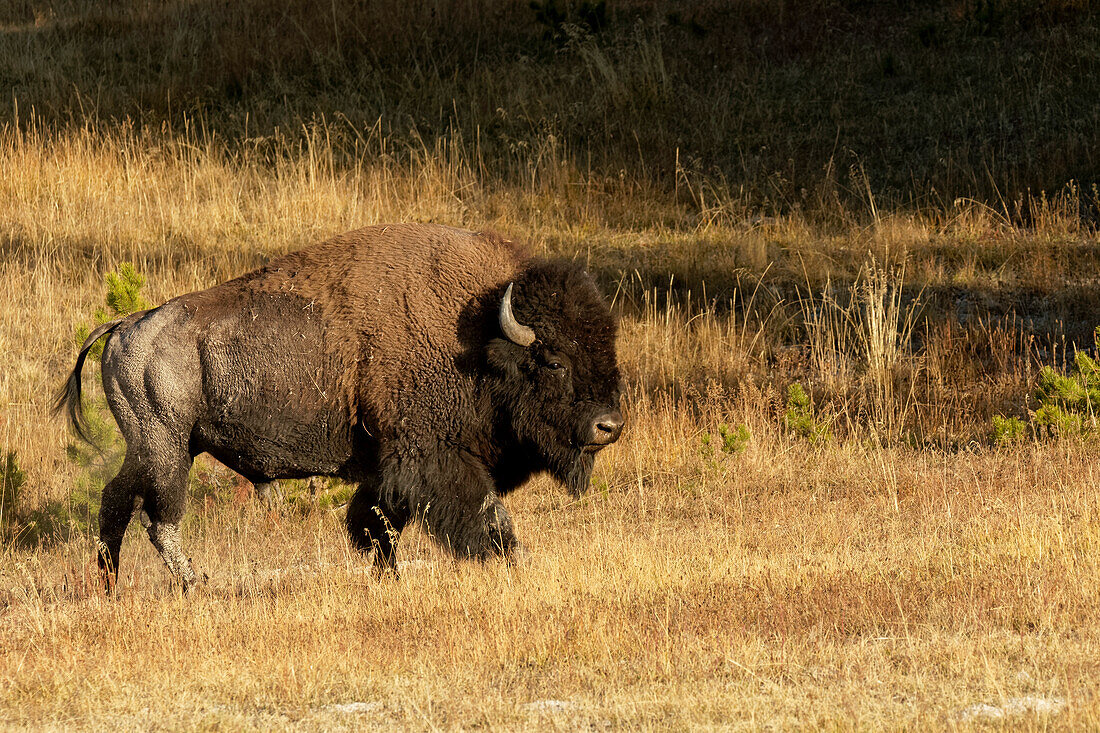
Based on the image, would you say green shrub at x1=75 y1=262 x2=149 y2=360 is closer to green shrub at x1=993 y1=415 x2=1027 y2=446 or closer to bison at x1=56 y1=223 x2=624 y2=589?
bison at x1=56 y1=223 x2=624 y2=589

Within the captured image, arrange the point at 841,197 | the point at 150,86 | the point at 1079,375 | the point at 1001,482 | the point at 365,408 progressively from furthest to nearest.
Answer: the point at 150,86 < the point at 841,197 < the point at 1079,375 < the point at 1001,482 < the point at 365,408

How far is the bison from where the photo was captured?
22.5 ft

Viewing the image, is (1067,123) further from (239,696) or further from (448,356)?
(239,696)

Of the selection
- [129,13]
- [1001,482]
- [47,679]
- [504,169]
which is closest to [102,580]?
[47,679]

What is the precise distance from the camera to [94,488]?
350 inches

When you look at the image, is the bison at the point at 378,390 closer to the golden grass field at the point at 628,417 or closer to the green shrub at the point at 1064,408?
the golden grass field at the point at 628,417

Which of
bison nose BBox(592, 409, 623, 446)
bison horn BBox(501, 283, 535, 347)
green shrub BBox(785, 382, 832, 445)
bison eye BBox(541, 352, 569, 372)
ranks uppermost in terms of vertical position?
bison horn BBox(501, 283, 535, 347)

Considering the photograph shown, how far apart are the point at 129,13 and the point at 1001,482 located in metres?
18.2

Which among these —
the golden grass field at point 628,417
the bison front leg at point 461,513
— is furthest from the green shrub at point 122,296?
the bison front leg at point 461,513

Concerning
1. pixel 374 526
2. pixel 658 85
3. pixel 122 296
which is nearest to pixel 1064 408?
pixel 374 526

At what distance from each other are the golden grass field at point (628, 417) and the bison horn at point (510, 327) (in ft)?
4.13

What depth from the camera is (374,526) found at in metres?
7.53

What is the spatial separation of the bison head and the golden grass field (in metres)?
0.71

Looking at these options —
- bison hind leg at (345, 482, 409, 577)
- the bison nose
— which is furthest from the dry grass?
the bison nose
